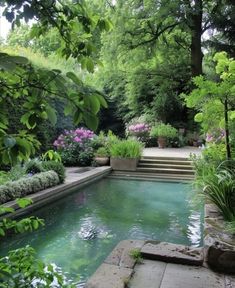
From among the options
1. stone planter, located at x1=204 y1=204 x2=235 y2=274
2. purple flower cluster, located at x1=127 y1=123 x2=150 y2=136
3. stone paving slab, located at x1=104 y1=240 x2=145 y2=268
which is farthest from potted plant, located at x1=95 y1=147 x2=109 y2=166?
stone planter, located at x1=204 y1=204 x2=235 y2=274

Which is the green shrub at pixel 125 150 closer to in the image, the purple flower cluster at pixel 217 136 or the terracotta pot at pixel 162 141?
the terracotta pot at pixel 162 141

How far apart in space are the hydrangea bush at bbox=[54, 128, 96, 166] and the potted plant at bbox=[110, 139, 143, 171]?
786 mm

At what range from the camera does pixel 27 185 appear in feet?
18.5

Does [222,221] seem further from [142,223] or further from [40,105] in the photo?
[40,105]

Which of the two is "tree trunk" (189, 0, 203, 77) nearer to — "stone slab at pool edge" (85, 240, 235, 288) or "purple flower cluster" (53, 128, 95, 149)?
"purple flower cluster" (53, 128, 95, 149)

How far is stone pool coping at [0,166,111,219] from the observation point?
5141mm

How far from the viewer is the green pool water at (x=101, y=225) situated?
3.66m

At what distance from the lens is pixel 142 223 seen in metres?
4.77

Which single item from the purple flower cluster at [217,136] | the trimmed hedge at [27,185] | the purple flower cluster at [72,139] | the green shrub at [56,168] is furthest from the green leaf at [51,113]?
the purple flower cluster at [72,139]

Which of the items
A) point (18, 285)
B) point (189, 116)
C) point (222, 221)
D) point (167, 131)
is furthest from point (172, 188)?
point (189, 116)

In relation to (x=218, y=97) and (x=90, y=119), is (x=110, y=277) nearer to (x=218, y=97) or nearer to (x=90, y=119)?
(x=90, y=119)

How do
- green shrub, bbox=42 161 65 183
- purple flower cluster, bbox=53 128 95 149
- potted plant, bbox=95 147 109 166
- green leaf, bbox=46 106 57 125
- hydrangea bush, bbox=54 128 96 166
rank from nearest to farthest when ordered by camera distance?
green leaf, bbox=46 106 57 125 < green shrub, bbox=42 161 65 183 < potted plant, bbox=95 147 109 166 < hydrangea bush, bbox=54 128 96 166 < purple flower cluster, bbox=53 128 95 149

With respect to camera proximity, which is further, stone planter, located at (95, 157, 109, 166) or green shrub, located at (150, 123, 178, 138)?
green shrub, located at (150, 123, 178, 138)

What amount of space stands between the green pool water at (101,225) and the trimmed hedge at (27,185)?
1.40 feet
